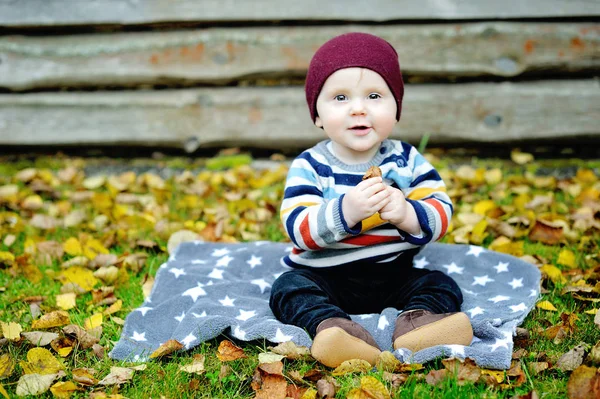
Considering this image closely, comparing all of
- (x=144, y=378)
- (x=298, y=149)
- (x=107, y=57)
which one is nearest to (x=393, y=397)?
(x=144, y=378)

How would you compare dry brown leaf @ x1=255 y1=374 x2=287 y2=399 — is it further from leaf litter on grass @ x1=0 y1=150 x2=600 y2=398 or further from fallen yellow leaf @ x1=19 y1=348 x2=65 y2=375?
fallen yellow leaf @ x1=19 y1=348 x2=65 y2=375

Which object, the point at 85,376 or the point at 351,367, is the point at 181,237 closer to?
the point at 85,376

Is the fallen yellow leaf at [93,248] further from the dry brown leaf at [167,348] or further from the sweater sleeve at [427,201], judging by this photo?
the sweater sleeve at [427,201]

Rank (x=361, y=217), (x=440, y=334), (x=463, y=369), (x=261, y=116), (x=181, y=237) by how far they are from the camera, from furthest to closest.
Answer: (x=261, y=116) < (x=181, y=237) < (x=361, y=217) < (x=440, y=334) < (x=463, y=369)

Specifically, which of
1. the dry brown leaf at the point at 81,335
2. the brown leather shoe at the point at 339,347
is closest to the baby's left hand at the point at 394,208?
the brown leather shoe at the point at 339,347

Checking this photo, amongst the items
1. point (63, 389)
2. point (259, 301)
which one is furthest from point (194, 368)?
point (259, 301)

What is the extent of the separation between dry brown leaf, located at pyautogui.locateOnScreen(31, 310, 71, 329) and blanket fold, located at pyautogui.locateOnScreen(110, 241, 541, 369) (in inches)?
8.2

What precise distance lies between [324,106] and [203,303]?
765 mm

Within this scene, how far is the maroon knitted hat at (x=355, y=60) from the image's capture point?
196cm

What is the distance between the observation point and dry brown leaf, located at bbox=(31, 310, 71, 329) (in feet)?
6.57

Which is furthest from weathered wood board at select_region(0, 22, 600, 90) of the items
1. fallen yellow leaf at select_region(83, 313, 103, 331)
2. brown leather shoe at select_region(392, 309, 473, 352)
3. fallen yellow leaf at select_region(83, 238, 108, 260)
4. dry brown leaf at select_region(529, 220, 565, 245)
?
brown leather shoe at select_region(392, 309, 473, 352)

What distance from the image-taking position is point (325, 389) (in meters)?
1.61

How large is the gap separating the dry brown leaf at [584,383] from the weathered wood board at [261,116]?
7.94ft

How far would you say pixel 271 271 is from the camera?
2486mm
